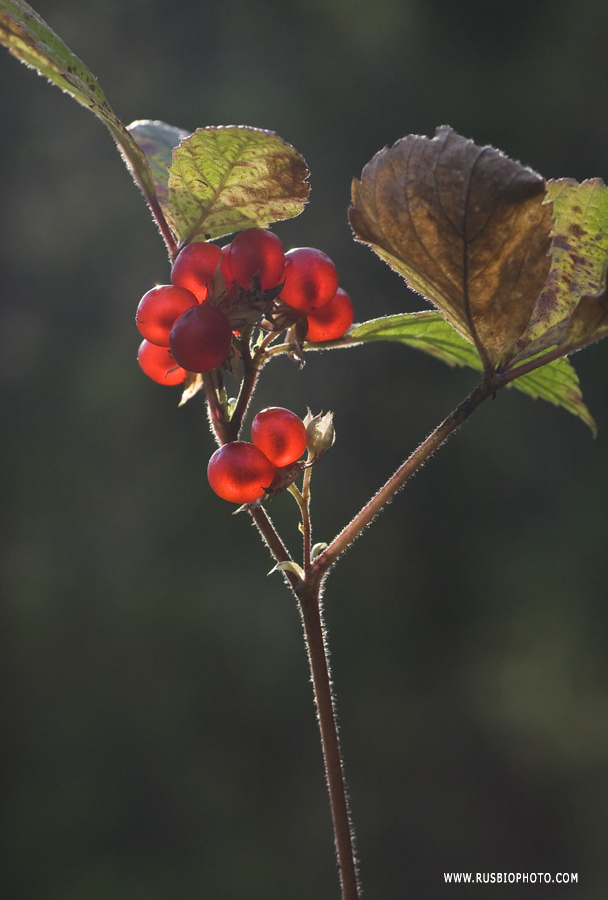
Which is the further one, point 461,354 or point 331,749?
point 461,354

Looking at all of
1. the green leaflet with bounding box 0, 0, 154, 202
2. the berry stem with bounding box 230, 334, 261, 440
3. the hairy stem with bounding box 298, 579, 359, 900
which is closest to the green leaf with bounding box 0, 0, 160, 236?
the green leaflet with bounding box 0, 0, 154, 202

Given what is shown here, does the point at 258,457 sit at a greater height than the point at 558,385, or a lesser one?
lesser

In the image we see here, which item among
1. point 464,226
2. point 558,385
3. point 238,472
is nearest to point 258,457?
Answer: point 238,472

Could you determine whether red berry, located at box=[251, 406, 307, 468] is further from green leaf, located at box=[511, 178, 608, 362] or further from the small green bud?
green leaf, located at box=[511, 178, 608, 362]

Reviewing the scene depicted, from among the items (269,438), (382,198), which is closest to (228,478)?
(269,438)

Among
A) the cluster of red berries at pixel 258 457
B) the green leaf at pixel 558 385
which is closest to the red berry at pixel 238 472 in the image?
the cluster of red berries at pixel 258 457

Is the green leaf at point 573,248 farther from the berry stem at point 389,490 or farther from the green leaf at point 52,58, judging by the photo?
the green leaf at point 52,58

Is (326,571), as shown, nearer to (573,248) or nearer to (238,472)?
(238,472)
